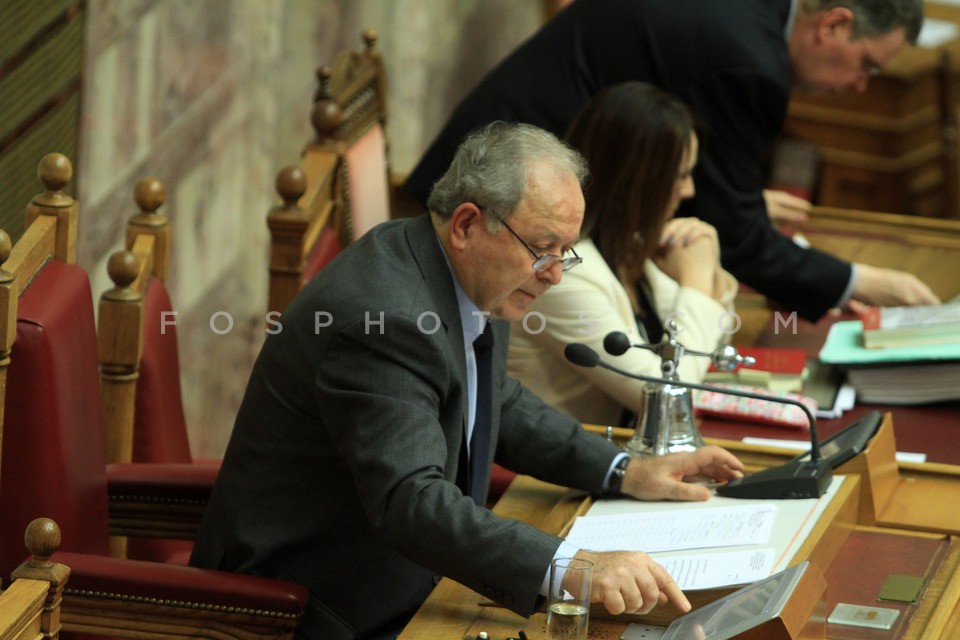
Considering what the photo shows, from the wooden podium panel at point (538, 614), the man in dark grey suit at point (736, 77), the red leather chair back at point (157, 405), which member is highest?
the man in dark grey suit at point (736, 77)

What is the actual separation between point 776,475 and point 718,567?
37 centimetres

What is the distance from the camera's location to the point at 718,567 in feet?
6.07

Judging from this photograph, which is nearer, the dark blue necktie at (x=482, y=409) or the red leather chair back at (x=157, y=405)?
the dark blue necktie at (x=482, y=409)

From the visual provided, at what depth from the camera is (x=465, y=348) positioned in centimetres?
210

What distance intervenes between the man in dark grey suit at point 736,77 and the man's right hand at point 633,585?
190cm

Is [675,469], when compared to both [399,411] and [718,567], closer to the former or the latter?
[718,567]

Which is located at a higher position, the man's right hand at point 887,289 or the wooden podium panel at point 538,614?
the man's right hand at point 887,289

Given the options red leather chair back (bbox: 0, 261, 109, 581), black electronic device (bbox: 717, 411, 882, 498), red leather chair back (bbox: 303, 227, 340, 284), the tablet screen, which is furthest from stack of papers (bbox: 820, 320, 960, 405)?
red leather chair back (bbox: 0, 261, 109, 581)

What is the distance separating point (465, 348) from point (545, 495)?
39cm

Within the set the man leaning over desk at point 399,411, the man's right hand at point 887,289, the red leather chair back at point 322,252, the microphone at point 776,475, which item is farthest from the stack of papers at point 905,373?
the red leather chair back at point 322,252

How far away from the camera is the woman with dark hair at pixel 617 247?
A: 2.75 meters

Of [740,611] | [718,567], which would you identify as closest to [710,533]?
[718,567]

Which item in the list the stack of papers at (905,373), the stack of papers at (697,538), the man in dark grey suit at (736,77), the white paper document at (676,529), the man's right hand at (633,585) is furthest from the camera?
the man in dark grey suit at (736,77)

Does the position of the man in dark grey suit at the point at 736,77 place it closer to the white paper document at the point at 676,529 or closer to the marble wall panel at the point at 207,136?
the marble wall panel at the point at 207,136
